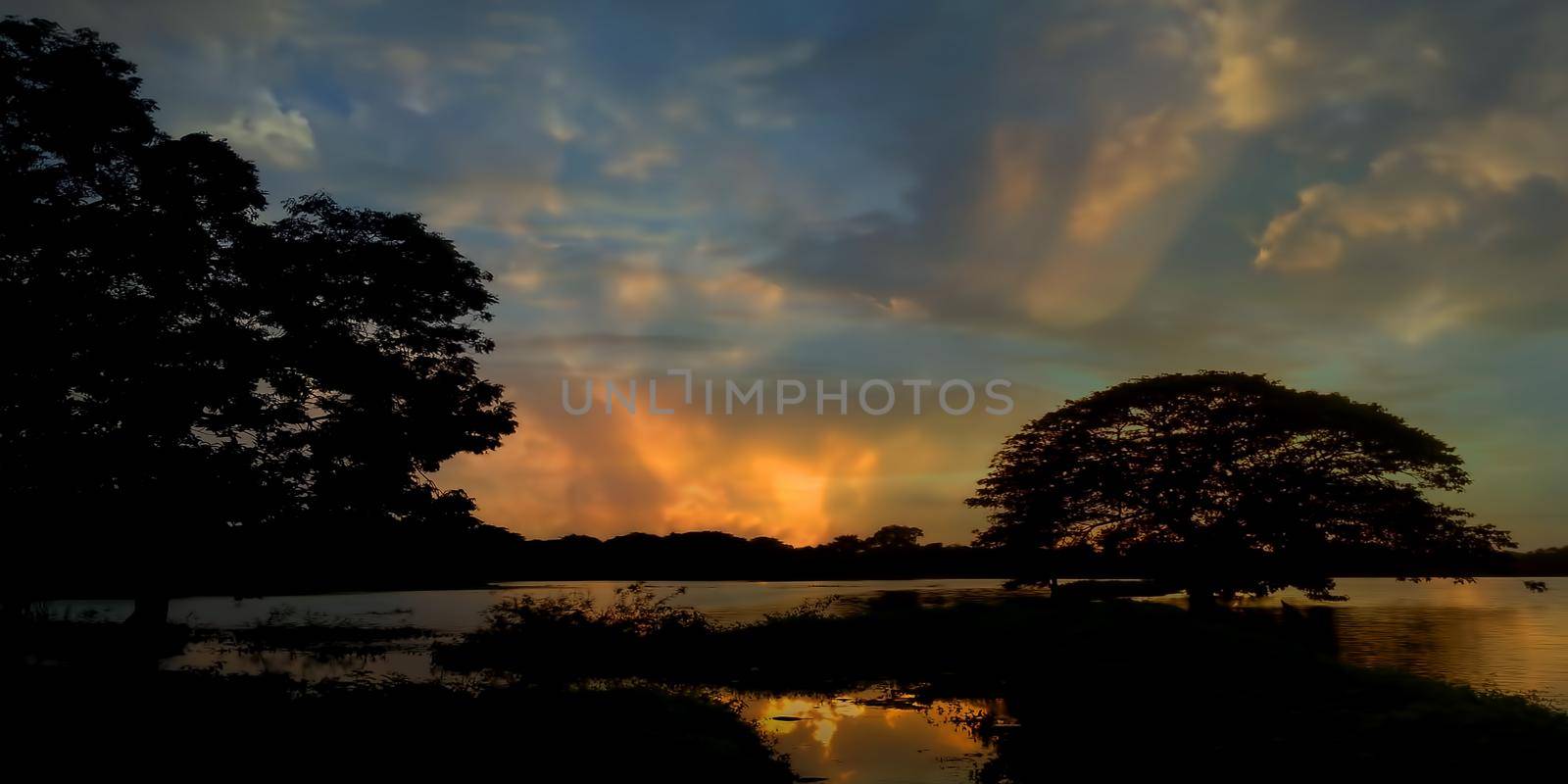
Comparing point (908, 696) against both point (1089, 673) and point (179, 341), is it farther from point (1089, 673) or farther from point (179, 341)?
point (179, 341)

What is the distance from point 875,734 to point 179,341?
2527 cm

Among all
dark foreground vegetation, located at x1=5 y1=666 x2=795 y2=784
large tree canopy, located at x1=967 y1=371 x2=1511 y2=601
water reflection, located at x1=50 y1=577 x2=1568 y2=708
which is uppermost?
large tree canopy, located at x1=967 y1=371 x2=1511 y2=601

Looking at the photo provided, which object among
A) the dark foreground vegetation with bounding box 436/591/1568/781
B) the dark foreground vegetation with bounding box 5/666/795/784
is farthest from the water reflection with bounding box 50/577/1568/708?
the dark foreground vegetation with bounding box 5/666/795/784

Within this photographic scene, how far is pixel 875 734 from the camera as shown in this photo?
2161 centimetres

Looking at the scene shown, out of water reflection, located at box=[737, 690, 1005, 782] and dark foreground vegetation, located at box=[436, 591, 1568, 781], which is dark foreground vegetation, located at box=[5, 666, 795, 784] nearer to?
water reflection, located at box=[737, 690, 1005, 782]

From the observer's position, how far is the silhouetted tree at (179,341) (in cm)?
2731

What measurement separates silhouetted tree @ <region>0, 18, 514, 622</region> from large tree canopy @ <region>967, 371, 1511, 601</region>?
107 ft

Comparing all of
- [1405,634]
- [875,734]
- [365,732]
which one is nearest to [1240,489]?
[1405,634]

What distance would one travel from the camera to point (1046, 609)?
35219 mm

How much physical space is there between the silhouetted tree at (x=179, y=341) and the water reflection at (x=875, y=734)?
686 inches

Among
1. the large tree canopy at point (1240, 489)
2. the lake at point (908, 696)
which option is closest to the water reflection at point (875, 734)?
the lake at point (908, 696)

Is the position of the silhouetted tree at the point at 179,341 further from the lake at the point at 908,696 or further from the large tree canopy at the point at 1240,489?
the large tree canopy at the point at 1240,489

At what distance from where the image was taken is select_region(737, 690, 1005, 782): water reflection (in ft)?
58.6

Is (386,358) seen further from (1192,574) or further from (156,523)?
(1192,574)
